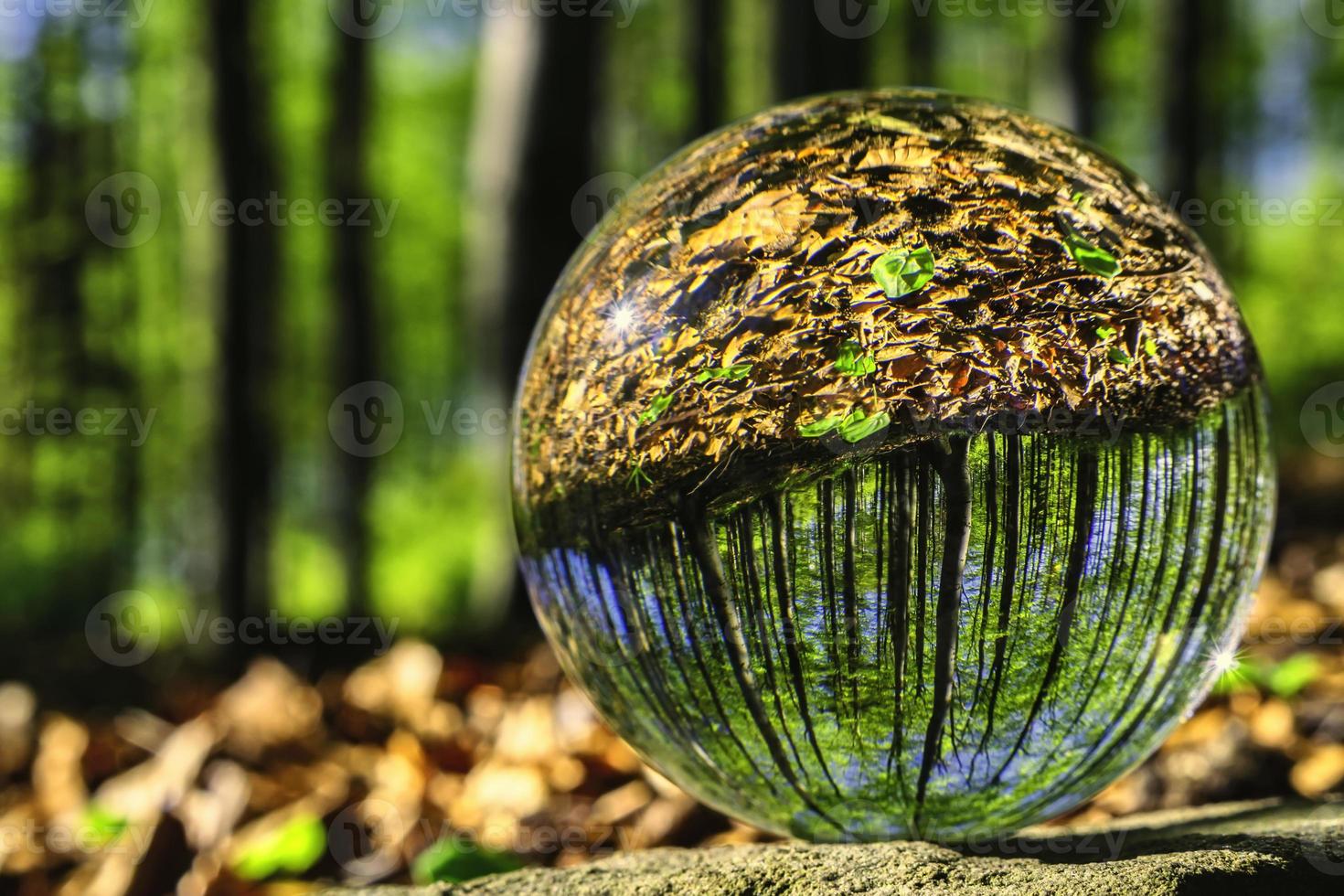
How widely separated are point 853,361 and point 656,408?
35 cm

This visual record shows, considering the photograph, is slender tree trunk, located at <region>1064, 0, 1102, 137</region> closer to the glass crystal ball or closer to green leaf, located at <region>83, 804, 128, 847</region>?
the glass crystal ball

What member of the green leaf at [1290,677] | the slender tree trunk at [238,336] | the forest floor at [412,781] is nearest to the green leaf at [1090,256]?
the forest floor at [412,781]

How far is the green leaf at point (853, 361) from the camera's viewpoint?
175 centimetres

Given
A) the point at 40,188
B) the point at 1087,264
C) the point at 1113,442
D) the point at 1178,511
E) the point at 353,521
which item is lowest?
the point at 353,521

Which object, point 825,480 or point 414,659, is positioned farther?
point 414,659

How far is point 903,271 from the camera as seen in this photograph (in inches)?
69.9

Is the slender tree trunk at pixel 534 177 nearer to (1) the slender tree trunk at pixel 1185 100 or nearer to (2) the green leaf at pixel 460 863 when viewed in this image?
(2) the green leaf at pixel 460 863

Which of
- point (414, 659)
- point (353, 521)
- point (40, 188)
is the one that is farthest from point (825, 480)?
point (40, 188)

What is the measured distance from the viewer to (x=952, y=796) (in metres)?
1.99

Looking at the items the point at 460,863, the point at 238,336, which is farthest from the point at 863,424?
the point at 238,336

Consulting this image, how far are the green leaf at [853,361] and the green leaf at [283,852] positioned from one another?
2.02 meters

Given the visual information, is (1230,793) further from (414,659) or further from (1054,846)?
(414,659)

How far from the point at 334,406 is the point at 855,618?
1682cm

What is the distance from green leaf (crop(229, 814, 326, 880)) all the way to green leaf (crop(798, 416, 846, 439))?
1.91 metres
